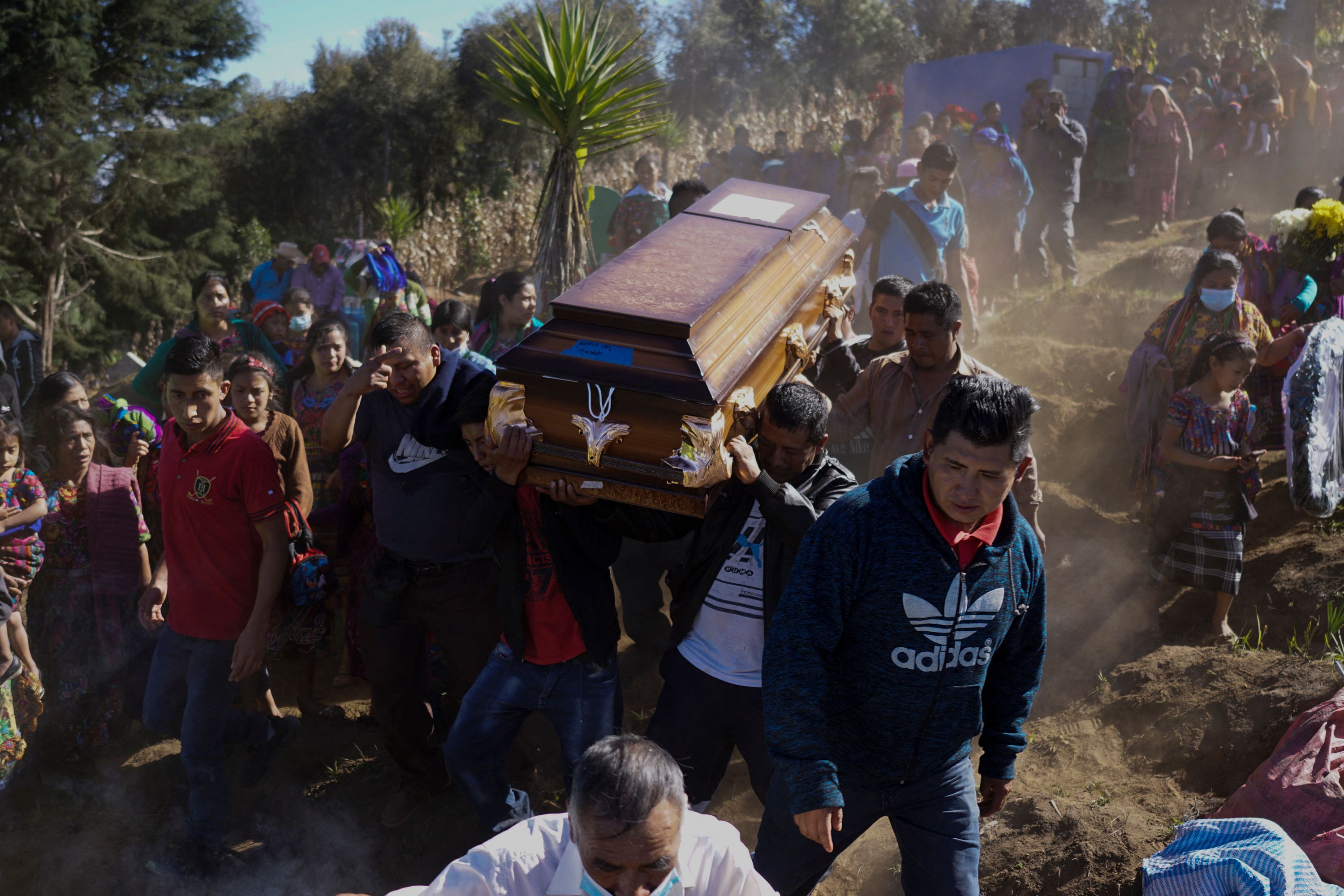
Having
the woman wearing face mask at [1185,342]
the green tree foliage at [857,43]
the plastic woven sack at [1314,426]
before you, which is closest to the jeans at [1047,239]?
the woman wearing face mask at [1185,342]

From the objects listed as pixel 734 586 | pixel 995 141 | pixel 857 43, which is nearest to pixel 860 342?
pixel 734 586

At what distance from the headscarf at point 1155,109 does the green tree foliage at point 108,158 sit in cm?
1599

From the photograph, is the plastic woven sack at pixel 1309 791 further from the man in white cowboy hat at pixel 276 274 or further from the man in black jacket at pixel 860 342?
the man in white cowboy hat at pixel 276 274

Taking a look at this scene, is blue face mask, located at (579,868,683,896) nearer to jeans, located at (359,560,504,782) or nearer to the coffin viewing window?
jeans, located at (359,560,504,782)

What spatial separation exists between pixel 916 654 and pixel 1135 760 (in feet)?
7.60

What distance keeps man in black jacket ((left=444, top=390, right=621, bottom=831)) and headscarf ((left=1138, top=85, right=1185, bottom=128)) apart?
10.6 metres

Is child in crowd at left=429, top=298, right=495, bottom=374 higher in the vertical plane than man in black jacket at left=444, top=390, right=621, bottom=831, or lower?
higher

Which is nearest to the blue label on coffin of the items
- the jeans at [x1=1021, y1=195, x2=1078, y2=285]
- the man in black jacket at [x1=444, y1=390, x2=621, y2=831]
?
the man in black jacket at [x1=444, y1=390, x2=621, y2=831]

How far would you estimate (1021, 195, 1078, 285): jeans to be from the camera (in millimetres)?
10047

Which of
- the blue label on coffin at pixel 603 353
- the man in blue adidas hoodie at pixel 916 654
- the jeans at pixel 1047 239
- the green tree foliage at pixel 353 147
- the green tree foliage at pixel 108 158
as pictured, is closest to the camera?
the man in blue adidas hoodie at pixel 916 654

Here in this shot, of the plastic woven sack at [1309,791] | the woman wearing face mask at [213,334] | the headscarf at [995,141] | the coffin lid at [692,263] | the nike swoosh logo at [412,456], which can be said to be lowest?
the plastic woven sack at [1309,791]

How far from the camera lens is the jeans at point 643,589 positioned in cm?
493

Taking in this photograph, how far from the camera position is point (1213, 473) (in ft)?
15.7

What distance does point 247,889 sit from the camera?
12.0 ft
